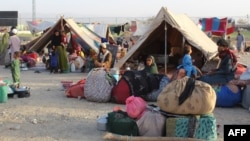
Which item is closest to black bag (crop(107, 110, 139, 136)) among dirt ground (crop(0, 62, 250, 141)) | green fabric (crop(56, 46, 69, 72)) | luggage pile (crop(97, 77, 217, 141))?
luggage pile (crop(97, 77, 217, 141))

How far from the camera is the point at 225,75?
8891 mm

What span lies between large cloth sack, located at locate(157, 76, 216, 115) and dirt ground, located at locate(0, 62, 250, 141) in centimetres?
60

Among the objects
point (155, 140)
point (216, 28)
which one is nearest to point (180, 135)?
point (155, 140)

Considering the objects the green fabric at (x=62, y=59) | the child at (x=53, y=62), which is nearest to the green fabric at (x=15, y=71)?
the green fabric at (x=62, y=59)

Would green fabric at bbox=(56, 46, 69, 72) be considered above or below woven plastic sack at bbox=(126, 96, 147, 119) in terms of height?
above

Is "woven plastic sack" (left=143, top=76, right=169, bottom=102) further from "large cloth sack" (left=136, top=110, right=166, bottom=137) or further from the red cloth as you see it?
"large cloth sack" (left=136, top=110, right=166, bottom=137)

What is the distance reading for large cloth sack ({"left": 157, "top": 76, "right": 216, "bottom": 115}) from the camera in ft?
19.9

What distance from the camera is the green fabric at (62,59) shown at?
1427cm

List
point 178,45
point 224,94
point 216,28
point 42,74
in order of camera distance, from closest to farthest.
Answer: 1. point 224,94
2. point 42,74
3. point 178,45
4. point 216,28

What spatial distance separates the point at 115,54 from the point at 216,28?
14665 mm

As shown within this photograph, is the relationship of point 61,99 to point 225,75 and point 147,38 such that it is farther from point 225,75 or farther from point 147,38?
point 147,38

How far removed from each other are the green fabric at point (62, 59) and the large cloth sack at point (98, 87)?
529 cm

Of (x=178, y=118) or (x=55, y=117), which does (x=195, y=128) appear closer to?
(x=178, y=118)

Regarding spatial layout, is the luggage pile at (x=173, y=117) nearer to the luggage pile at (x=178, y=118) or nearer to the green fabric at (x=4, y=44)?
the luggage pile at (x=178, y=118)
